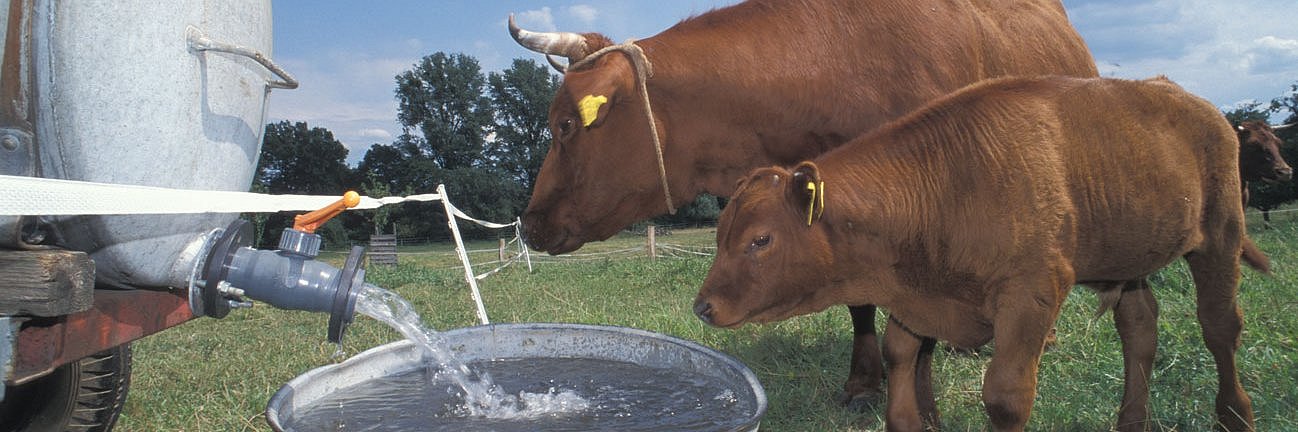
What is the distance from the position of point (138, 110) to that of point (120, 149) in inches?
5.1

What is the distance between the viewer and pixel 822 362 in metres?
4.96

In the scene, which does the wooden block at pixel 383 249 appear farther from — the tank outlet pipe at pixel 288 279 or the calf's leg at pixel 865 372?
the tank outlet pipe at pixel 288 279

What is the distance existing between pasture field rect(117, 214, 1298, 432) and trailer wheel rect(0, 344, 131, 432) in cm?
49

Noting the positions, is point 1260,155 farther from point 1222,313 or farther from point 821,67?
point 821,67

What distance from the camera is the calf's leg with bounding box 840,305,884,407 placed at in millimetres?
4125

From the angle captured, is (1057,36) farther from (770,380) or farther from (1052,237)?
(770,380)

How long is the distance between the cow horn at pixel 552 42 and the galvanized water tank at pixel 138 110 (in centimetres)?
112

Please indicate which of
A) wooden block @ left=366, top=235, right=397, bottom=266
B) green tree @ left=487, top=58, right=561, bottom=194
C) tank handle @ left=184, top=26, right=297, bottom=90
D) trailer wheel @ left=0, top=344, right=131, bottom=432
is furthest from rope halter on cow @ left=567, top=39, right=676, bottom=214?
green tree @ left=487, top=58, right=561, bottom=194

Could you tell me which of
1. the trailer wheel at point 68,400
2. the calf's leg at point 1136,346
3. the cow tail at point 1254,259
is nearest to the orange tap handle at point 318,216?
the trailer wheel at point 68,400

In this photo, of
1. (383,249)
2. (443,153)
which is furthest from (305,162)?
(383,249)

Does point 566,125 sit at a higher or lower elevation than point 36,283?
higher

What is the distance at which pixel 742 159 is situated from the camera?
380cm

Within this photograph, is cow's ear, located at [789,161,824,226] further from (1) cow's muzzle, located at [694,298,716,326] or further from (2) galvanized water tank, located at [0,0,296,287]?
(2) galvanized water tank, located at [0,0,296,287]

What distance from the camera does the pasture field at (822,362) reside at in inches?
150
